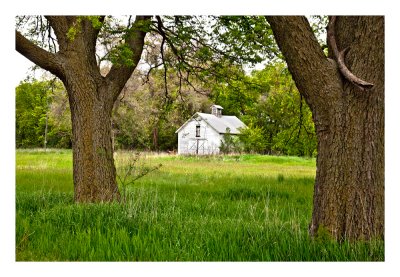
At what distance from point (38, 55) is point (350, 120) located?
4.87 metres

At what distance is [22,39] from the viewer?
22.2 feet

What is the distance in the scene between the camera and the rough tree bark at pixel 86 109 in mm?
7051

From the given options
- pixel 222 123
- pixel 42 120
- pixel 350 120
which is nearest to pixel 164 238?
pixel 350 120

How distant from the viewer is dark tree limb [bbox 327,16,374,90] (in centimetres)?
399

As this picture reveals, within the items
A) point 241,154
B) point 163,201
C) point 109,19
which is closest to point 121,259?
point 163,201

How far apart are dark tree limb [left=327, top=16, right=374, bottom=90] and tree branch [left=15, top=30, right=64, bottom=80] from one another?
4.41 metres

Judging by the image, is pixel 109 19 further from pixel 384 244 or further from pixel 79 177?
pixel 384 244

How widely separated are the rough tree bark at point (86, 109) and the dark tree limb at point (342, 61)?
351cm

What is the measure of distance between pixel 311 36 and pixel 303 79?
0.42 metres

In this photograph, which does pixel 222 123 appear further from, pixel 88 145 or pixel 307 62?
pixel 307 62

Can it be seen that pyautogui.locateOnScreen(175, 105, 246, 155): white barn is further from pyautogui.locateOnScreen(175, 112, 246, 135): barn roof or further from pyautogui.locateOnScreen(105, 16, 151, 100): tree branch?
pyautogui.locateOnScreen(105, 16, 151, 100): tree branch

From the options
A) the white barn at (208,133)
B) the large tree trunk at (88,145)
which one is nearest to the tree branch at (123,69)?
the large tree trunk at (88,145)

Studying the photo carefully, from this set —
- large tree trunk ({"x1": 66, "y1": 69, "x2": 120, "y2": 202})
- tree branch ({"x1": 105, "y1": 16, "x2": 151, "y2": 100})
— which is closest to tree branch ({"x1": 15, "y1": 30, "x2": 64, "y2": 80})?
large tree trunk ({"x1": 66, "y1": 69, "x2": 120, "y2": 202})

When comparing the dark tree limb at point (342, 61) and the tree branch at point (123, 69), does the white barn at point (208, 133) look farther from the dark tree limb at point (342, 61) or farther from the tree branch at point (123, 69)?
the dark tree limb at point (342, 61)
